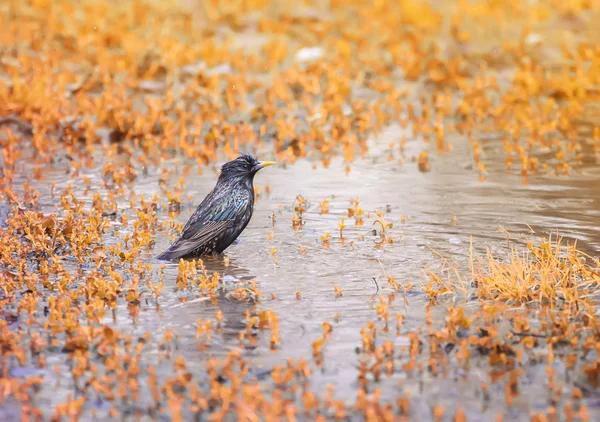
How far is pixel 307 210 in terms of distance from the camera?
9984mm

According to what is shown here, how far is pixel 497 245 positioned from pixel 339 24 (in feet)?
37.5

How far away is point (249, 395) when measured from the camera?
5086 millimetres

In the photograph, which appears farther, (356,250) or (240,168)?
(240,168)

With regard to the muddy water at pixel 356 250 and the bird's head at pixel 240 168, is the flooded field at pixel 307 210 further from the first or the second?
the bird's head at pixel 240 168

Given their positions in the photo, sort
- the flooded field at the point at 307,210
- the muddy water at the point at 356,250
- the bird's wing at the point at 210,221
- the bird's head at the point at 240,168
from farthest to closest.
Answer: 1. the bird's head at the point at 240,168
2. the bird's wing at the point at 210,221
3. the muddy water at the point at 356,250
4. the flooded field at the point at 307,210

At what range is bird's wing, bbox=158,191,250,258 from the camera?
26.9ft

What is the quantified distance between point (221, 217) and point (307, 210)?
179 centimetres

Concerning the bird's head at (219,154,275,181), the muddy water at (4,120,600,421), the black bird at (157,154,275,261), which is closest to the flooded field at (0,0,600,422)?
the muddy water at (4,120,600,421)

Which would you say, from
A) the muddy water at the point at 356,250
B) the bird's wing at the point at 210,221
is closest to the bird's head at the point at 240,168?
the bird's wing at the point at 210,221

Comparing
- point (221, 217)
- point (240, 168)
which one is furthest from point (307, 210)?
point (221, 217)

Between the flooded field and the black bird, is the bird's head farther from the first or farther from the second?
the flooded field

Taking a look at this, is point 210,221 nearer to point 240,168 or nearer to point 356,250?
point 240,168

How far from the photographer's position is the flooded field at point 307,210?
5.53 meters

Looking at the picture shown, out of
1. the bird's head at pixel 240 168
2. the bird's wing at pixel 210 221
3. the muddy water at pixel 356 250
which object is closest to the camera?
the muddy water at pixel 356 250
